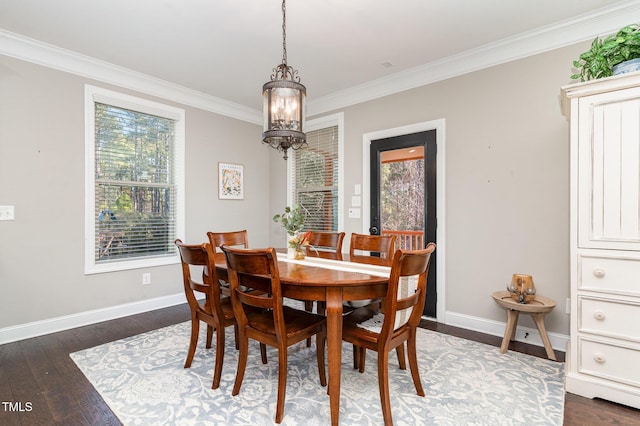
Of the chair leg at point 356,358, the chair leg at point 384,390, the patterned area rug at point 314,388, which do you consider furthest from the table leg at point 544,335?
the chair leg at point 384,390

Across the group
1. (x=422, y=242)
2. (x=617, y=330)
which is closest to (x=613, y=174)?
(x=617, y=330)

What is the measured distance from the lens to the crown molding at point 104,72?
2.74 m

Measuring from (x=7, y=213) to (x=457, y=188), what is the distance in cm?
415

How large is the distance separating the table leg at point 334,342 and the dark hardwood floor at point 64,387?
1.18 m

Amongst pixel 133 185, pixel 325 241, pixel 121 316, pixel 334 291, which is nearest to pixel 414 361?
pixel 334 291

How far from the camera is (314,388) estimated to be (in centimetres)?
199

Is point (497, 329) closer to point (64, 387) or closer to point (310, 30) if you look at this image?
point (310, 30)

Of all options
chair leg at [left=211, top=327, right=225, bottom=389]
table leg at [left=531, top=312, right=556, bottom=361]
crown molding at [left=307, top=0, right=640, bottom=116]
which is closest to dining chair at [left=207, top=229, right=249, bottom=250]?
Result: chair leg at [left=211, top=327, right=225, bottom=389]

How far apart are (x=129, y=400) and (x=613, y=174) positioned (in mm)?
3225

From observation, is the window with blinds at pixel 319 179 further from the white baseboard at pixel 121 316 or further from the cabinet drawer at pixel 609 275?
the cabinet drawer at pixel 609 275

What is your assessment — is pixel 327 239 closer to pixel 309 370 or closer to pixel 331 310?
pixel 309 370

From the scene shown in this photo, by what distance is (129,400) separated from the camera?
188cm

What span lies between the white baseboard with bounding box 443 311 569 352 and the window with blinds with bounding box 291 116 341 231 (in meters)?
1.75

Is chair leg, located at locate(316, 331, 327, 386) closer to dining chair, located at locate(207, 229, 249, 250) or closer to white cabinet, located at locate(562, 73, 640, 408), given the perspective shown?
dining chair, located at locate(207, 229, 249, 250)
